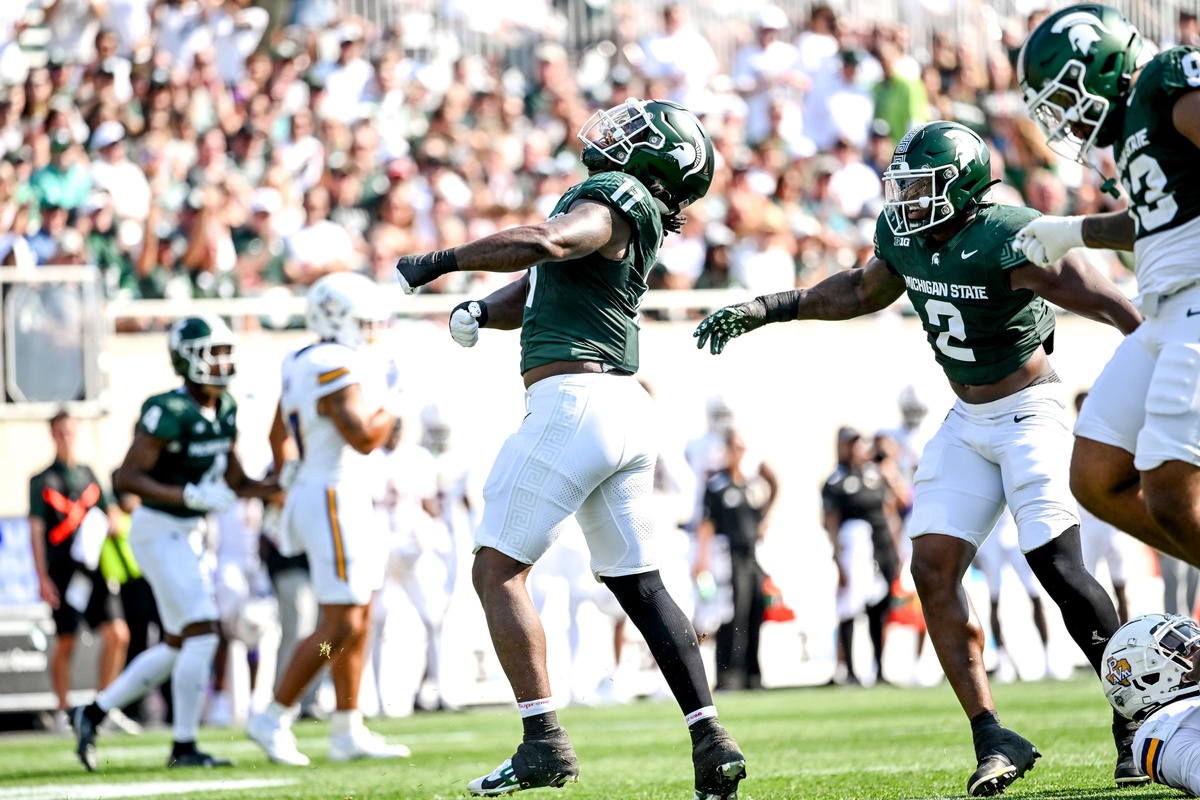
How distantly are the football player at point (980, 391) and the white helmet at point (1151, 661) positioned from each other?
14.5 inches

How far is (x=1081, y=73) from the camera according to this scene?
4.69 meters

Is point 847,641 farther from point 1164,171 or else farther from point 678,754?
point 1164,171

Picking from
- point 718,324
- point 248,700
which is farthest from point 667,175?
point 248,700

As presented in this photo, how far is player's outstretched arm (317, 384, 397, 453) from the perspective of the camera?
7777 mm

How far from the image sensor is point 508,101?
15641mm

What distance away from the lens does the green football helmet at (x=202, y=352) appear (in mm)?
8305

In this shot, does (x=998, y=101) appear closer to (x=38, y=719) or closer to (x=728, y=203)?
(x=728, y=203)

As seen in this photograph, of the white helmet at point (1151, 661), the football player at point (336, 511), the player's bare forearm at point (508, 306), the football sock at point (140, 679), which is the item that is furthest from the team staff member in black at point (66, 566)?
the white helmet at point (1151, 661)

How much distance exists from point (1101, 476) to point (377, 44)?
12.4 metres

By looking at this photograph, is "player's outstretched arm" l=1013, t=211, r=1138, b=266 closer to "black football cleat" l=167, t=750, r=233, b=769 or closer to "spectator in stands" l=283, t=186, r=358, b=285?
"black football cleat" l=167, t=750, r=233, b=769

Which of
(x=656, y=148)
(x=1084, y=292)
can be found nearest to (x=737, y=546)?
(x=1084, y=292)

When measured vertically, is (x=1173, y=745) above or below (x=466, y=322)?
below

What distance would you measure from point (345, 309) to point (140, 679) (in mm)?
2123

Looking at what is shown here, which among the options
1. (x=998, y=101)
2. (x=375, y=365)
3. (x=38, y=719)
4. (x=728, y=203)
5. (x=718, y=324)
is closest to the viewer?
(x=718, y=324)
